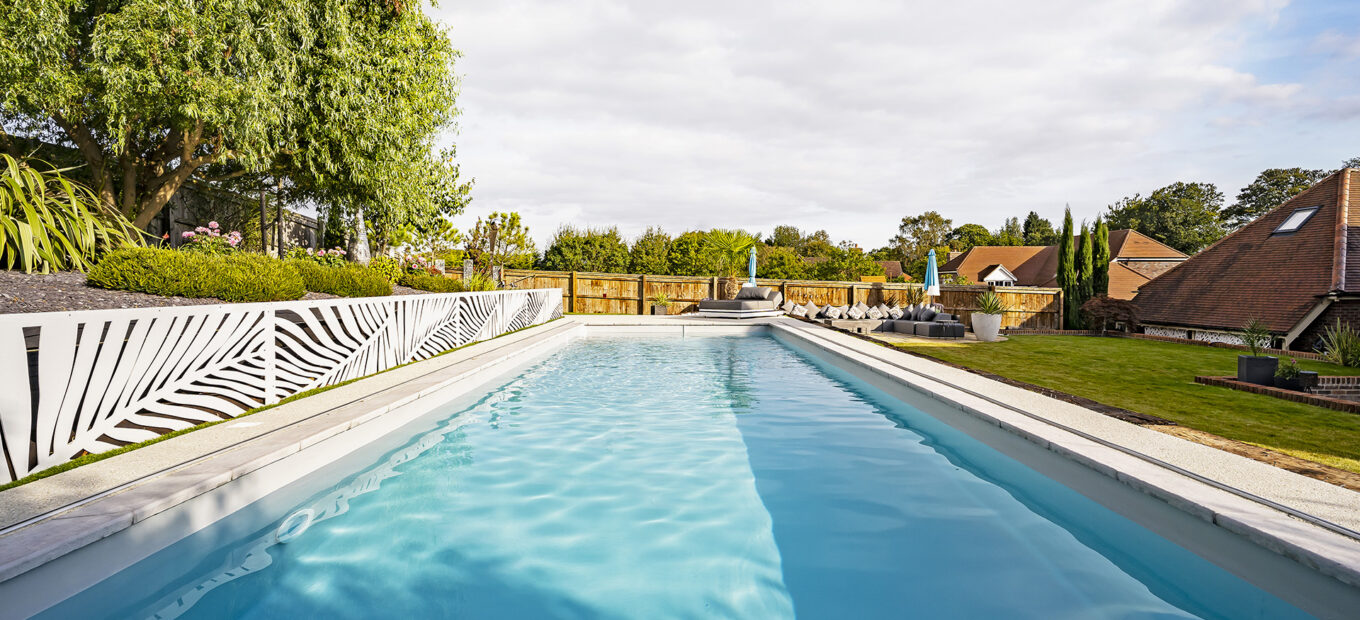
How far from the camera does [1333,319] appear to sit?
1227 cm

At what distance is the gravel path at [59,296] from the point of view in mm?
4566

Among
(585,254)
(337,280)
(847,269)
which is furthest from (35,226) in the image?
(847,269)

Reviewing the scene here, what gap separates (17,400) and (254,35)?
33.0ft

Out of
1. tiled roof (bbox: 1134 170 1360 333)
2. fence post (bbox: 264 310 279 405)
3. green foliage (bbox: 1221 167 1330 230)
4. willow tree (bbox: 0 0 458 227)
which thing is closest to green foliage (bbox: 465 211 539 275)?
willow tree (bbox: 0 0 458 227)

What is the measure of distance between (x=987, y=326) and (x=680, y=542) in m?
11.8

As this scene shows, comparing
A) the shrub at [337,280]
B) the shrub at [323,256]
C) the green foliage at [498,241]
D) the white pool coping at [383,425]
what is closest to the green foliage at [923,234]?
the green foliage at [498,241]

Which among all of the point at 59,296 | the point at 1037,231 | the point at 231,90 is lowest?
the point at 59,296

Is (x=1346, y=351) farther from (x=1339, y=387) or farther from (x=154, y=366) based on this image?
(x=154, y=366)

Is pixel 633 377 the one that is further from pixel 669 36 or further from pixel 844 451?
pixel 669 36

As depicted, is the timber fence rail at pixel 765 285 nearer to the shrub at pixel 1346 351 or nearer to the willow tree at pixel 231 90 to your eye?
the willow tree at pixel 231 90

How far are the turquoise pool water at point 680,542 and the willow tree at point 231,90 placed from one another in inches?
343

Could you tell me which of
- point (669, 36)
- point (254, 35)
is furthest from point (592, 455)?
point (669, 36)

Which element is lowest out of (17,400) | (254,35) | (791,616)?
(791,616)

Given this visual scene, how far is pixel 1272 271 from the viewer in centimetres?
1465
